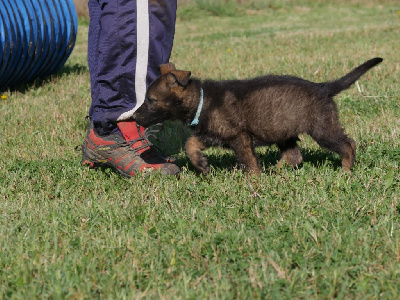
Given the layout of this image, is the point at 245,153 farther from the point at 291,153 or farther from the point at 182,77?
the point at 182,77

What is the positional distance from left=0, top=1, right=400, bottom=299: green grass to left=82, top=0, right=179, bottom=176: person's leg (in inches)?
7.8

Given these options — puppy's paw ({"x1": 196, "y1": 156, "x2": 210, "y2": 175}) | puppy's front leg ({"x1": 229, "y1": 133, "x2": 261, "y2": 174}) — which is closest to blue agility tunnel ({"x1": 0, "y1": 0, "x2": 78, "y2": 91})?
puppy's paw ({"x1": 196, "y1": 156, "x2": 210, "y2": 175})

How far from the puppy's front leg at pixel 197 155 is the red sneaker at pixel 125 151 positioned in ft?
0.92

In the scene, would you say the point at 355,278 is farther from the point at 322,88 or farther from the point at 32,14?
the point at 32,14

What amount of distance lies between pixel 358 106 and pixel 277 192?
9.43 feet

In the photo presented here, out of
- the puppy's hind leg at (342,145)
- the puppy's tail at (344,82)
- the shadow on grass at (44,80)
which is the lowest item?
the shadow on grass at (44,80)

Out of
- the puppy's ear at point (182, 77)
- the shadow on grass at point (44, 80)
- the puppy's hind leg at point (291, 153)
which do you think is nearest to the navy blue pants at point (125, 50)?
the puppy's ear at point (182, 77)

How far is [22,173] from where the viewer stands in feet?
14.8

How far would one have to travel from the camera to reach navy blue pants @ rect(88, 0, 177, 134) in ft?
13.5

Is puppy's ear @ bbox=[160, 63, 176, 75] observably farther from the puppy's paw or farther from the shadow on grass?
the shadow on grass

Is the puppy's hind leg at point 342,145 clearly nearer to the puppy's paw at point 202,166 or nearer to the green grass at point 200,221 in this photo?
the green grass at point 200,221

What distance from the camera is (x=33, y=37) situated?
7.78 metres

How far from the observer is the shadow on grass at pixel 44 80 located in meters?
8.13

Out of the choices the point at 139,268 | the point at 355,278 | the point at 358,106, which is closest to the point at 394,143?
the point at 358,106
